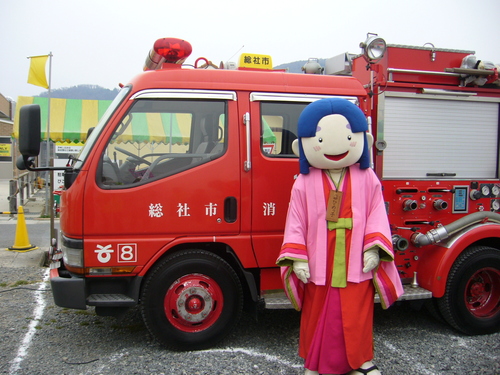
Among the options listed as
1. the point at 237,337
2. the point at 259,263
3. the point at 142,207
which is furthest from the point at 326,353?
the point at 142,207

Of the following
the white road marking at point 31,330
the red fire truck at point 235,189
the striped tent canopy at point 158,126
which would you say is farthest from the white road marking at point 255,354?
the striped tent canopy at point 158,126

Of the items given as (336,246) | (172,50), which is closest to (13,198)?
(172,50)

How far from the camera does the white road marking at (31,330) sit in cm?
347

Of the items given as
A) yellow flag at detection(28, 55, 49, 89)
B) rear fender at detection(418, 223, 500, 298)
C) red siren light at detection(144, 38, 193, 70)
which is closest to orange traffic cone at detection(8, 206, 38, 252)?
yellow flag at detection(28, 55, 49, 89)

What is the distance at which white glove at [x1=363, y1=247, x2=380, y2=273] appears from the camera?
2900 mm

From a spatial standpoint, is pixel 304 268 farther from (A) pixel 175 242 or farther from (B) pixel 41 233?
(B) pixel 41 233

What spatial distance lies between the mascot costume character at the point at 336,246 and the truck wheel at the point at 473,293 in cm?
132

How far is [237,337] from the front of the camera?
4.01 m

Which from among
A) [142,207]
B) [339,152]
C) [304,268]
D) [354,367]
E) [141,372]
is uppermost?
[339,152]

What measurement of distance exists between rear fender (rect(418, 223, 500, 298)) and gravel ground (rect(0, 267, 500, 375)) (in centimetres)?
55

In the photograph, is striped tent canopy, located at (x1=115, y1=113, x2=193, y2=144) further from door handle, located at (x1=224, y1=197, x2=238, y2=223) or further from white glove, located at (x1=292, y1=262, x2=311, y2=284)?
white glove, located at (x1=292, y1=262, x2=311, y2=284)

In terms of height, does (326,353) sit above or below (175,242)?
below

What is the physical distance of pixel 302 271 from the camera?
9.57ft

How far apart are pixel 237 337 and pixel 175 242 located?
1.17 m
